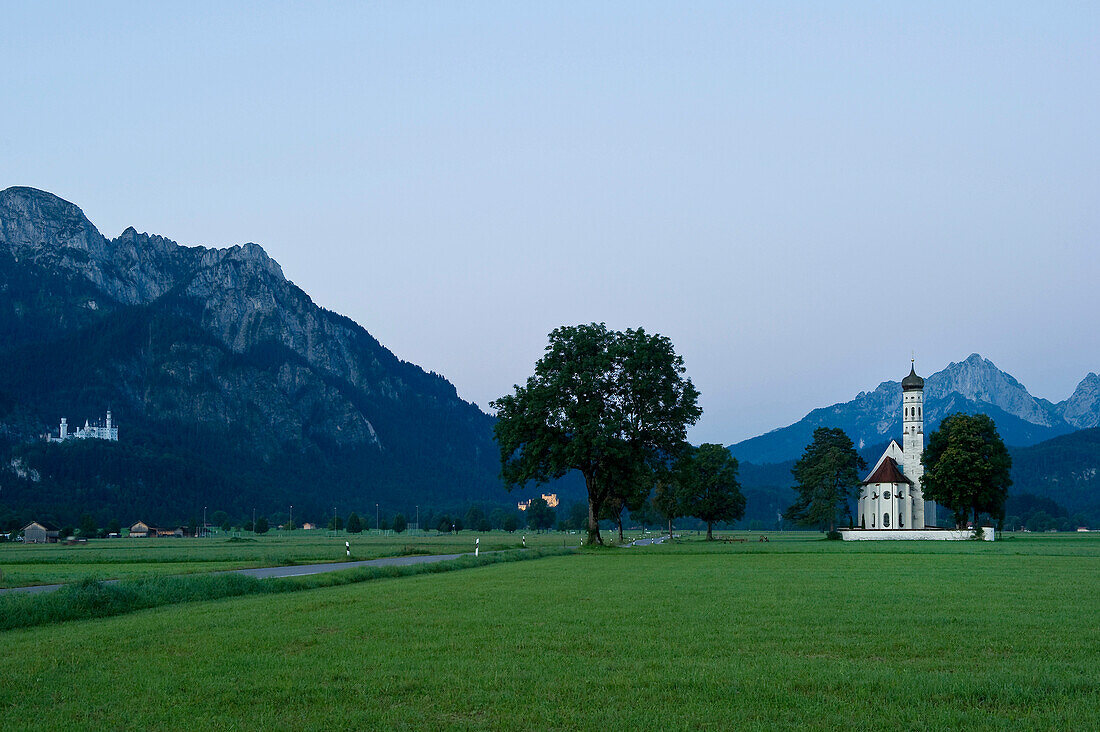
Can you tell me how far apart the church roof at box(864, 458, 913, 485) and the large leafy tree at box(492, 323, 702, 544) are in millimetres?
57450

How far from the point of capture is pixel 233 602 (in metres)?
25.2

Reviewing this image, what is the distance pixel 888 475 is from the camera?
392 ft

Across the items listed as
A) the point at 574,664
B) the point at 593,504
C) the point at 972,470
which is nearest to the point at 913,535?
the point at 972,470

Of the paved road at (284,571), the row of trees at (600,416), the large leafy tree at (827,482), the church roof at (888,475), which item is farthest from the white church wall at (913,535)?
the paved road at (284,571)

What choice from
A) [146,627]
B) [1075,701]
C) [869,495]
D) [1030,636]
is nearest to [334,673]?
[146,627]

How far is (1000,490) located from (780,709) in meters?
97.8

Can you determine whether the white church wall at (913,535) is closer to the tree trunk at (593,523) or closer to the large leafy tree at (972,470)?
the large leafy tree at (972,470)

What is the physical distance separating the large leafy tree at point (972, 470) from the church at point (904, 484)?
52.2ft

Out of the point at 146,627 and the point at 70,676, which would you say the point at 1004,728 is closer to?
the point at 70,676

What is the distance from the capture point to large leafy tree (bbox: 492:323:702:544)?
2746 inches

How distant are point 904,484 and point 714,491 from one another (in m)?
23.5

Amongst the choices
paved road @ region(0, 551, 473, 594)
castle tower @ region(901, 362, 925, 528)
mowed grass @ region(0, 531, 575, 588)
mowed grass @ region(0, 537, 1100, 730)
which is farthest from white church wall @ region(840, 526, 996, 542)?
mowed grass @ region(0, 537, 1100, 730)

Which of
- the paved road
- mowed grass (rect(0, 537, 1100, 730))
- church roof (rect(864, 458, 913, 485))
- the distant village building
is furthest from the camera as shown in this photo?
the distant village building

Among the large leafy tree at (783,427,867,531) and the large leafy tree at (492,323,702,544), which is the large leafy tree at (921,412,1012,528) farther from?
the large leafy tree at (492,323,702,544)
